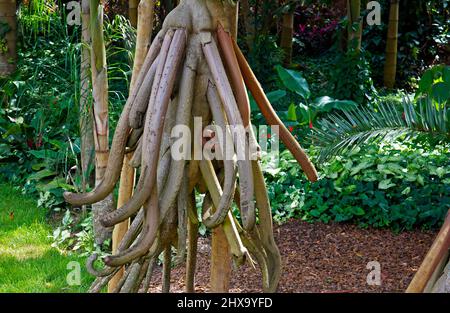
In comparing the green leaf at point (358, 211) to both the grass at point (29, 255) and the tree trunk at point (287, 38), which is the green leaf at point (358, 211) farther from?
the tree trunk at point (287, 38)

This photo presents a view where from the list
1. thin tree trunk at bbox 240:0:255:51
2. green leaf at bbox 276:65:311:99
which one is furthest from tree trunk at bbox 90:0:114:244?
thin tree trunk at bbox 240:0:255:51

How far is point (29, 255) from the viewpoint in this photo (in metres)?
4.31

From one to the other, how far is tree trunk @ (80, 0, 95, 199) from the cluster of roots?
4.91 ft

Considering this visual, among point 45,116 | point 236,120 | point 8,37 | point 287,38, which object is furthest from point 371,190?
point 287,38

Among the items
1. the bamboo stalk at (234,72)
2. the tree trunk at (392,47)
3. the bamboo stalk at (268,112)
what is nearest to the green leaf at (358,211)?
the bamboo stalk at (268,112)

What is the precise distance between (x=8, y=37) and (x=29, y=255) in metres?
2.96

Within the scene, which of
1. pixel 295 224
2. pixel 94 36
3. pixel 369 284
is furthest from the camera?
pixel 295 224

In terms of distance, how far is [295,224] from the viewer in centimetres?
Answer: 470

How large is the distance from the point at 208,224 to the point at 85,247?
2.40 metres

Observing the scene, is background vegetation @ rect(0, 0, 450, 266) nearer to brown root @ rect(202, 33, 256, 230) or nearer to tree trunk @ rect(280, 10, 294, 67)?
tree trunk @ rect(280, 10, 294, 67)

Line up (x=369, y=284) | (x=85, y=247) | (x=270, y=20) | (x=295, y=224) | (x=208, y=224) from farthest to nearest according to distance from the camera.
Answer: (x=270, y=20)
(x=295, y=224)
(x=85, y=247)
(x=369, y=284)
(x=208, y=224)

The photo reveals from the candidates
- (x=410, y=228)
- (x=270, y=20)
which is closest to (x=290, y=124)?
(x=410, y=228)
